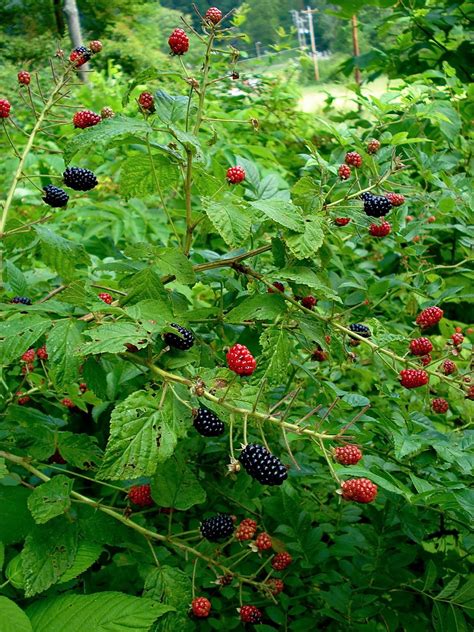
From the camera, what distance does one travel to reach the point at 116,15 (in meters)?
22.3

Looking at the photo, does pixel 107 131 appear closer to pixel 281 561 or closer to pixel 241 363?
pixel 241 363

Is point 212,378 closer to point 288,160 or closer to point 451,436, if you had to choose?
point 451,436

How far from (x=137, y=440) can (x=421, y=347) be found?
60 centimetres

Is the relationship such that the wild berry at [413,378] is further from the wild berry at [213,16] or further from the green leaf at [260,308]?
the wild berry at [213,16]

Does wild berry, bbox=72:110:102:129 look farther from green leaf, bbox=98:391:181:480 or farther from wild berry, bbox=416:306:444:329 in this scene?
wild berry, bbox=416:306:444:329

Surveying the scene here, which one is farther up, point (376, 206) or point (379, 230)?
point (376, 206)

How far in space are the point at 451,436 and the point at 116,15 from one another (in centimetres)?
2412

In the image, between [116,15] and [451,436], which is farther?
[116,15]

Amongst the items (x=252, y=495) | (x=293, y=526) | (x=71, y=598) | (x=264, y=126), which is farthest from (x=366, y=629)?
(x=264, y=126)

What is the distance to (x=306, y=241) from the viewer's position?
1.07m

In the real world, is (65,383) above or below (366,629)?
above

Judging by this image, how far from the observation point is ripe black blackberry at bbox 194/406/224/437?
0.96m

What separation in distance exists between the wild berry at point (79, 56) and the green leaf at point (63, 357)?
66 cm

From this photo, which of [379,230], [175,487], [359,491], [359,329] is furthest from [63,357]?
[379,230]
